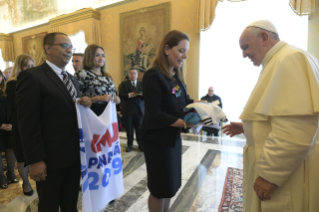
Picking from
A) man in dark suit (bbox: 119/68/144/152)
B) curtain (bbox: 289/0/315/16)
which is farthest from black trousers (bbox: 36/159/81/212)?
curtain (bbox: 289/0/315/16)

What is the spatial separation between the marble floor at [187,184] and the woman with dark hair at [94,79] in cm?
121

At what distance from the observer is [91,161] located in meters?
1.97

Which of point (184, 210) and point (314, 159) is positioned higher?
point (314, 159)

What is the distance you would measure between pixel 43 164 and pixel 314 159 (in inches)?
67.9

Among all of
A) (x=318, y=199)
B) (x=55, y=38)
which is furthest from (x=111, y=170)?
(x=318, y=199)

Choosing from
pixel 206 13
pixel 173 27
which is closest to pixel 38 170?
pixel 206 13

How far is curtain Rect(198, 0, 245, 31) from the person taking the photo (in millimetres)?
5832

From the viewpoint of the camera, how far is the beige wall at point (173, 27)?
638cm

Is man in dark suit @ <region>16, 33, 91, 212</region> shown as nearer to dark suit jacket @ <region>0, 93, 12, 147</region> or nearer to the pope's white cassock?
the pope's white cassock

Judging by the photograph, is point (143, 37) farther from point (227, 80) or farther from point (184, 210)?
point (184, 210)

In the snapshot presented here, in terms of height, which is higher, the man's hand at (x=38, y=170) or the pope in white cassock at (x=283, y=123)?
the pope in white cassock at (x=283, y=123)

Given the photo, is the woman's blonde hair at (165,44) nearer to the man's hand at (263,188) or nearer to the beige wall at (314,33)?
the man's hand at (263,188)

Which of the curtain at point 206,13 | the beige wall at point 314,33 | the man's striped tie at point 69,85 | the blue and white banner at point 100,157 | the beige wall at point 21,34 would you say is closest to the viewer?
the man's striped tie at point 69,85

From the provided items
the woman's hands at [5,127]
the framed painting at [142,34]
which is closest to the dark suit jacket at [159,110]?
the woman's hands at [5,127]
